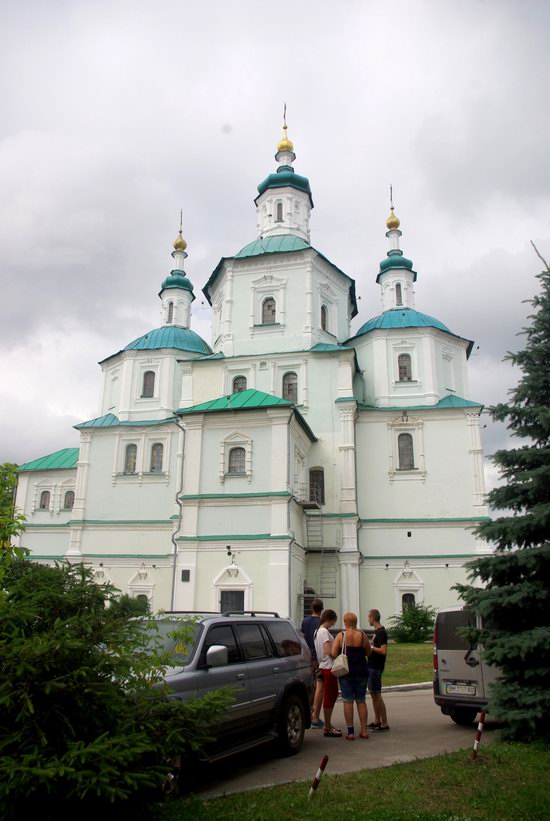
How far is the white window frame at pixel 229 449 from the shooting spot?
24.6 m

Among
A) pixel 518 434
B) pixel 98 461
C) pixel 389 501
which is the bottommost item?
pixel 518 434

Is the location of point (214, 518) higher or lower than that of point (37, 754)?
higher

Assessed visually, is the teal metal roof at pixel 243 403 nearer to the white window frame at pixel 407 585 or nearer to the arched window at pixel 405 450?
the arched window at pixel 405 450

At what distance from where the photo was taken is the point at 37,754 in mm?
4430

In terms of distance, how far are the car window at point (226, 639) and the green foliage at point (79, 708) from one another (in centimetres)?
216

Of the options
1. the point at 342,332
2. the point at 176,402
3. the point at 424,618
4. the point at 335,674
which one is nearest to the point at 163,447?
the point at 176,402

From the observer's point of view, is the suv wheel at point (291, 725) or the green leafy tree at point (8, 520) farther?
the suv wheel at point (291, 725)

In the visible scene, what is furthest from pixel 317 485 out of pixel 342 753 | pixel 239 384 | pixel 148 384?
pixel 342 753

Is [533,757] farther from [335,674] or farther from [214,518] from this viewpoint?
[214,518]

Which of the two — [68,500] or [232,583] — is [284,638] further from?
[68,500]

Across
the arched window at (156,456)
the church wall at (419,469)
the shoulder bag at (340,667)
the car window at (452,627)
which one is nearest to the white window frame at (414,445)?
the church wall at (419,469)

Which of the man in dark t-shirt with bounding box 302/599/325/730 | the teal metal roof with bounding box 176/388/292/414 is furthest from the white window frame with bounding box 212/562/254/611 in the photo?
the man in dark t-shirt with bounding box 302/599/325/730

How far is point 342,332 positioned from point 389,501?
9.30 metres

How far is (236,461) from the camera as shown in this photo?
2519cm
